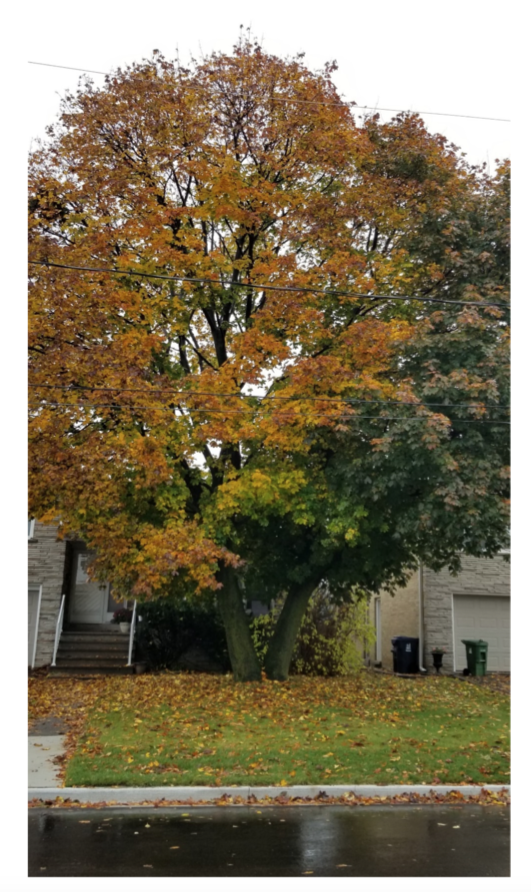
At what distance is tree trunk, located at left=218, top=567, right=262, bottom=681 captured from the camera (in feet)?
38.5

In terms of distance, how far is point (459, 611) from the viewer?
1549cm

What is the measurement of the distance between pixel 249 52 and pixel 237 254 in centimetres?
255

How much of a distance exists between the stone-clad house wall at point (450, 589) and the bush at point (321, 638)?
186 centimetres

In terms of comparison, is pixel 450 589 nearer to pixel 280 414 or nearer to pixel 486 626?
pixel 486 626

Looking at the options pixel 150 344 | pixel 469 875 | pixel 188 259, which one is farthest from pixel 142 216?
pixel 469 875

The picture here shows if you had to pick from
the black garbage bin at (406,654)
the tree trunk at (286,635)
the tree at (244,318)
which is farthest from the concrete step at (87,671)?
the black garbage bin at (406,654)

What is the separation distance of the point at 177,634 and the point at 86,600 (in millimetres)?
2765

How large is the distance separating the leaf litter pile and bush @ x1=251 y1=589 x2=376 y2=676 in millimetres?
1583

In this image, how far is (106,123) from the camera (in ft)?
33.6

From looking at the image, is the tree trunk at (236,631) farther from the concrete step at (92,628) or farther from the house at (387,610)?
the concrete step at (92,628)

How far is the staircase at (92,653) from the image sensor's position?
535 inches

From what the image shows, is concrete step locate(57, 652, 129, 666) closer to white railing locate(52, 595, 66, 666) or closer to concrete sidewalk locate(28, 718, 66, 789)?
white railing locate(52, 595, 66, 666)

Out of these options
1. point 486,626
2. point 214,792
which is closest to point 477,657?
point 486,626
